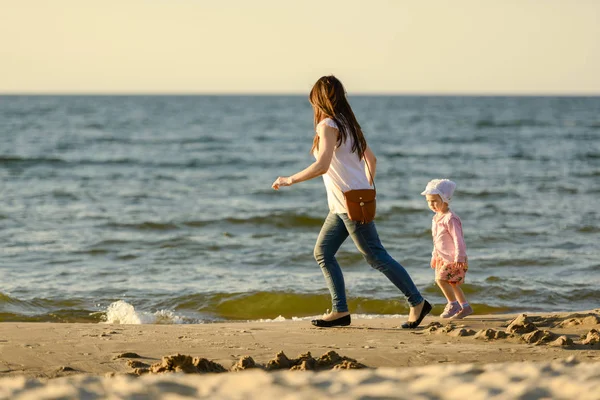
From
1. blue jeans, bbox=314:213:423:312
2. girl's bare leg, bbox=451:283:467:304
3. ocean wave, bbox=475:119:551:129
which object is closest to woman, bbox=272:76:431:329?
blue jeans, bbox=314:213:423:312

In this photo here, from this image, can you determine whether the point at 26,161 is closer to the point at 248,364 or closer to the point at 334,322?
the point at 334,322

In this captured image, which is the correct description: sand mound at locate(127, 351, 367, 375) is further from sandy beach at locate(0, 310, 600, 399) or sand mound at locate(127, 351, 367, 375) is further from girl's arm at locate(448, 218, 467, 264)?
girl's arm at locate(448, 218, 467, 264)

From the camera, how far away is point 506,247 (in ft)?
35.6

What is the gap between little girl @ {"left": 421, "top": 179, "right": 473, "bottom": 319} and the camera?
6355mm

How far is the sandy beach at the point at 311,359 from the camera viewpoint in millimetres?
3578

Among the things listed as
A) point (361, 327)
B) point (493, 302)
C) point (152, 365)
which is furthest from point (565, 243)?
point (152, 365)

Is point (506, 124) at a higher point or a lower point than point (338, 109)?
higher

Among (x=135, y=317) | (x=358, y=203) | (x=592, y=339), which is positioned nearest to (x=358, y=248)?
(x=358, y=203)

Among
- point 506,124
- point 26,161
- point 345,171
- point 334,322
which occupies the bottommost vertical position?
point 334,322

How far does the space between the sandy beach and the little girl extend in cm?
19

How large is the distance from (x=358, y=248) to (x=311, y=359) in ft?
3.96

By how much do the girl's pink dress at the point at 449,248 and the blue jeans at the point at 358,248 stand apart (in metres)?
0.53

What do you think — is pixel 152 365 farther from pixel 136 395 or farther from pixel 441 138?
pixel 441 138

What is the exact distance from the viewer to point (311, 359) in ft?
16.1
